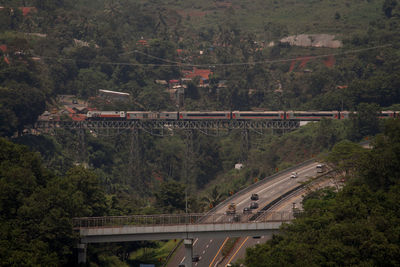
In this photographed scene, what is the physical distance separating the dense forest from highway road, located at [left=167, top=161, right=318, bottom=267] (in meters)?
4.08

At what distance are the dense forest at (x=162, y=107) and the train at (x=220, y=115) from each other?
3.67 meters

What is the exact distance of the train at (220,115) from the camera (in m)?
133

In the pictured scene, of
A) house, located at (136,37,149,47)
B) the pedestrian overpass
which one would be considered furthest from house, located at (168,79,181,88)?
the pedestrian overpass

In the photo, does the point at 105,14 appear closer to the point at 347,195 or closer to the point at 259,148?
the point at 259,148

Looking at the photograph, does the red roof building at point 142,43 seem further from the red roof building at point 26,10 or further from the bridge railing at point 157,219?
the bridge railing at point 157,219

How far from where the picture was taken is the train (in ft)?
437

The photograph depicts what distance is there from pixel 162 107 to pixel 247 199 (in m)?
64.9

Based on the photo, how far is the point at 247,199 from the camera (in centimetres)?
9706

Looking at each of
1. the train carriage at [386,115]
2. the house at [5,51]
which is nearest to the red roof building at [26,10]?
the house at [5,51]

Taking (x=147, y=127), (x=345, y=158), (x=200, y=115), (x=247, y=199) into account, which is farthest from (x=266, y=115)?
(x=345, y=158)

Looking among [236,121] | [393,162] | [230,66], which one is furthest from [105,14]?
[393,162]

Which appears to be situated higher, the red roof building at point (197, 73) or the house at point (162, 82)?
the red roof building at point (197, 73)

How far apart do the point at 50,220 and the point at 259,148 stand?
7261cm

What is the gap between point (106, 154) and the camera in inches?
5536
